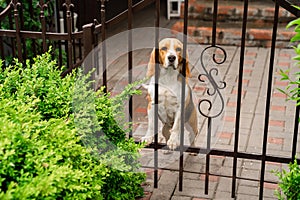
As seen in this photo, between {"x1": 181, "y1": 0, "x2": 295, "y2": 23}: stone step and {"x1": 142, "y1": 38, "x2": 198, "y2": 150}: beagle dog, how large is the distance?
14.8 feet

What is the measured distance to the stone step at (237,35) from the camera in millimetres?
7730

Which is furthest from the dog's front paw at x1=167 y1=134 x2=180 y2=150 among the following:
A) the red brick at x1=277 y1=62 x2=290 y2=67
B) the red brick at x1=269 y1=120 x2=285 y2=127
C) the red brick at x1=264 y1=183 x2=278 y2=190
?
the red brick at x1=277 y1=62 x2=290 y2=67

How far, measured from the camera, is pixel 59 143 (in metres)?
2.60

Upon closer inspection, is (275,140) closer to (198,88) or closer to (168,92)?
(168,92)

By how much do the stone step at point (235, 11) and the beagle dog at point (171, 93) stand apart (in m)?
4.50

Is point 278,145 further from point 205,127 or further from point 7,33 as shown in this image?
point 7,33

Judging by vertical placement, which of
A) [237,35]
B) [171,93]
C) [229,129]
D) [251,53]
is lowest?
[229,129]

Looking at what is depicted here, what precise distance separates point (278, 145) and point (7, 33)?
259cm

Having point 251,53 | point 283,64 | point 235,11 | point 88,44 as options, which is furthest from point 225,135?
point 235,11

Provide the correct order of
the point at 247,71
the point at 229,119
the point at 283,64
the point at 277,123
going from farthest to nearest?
1. the point at 283,64
2. the point at 247,71
3. the point at 229,119
4. the point at 277,123

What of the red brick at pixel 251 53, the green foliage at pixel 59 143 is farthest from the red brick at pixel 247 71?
the green foliage at pixel 59 143

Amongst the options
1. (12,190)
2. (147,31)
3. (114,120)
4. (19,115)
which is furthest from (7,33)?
(147,31)

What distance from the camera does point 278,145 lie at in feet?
15.0

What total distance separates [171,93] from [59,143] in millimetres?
1560
